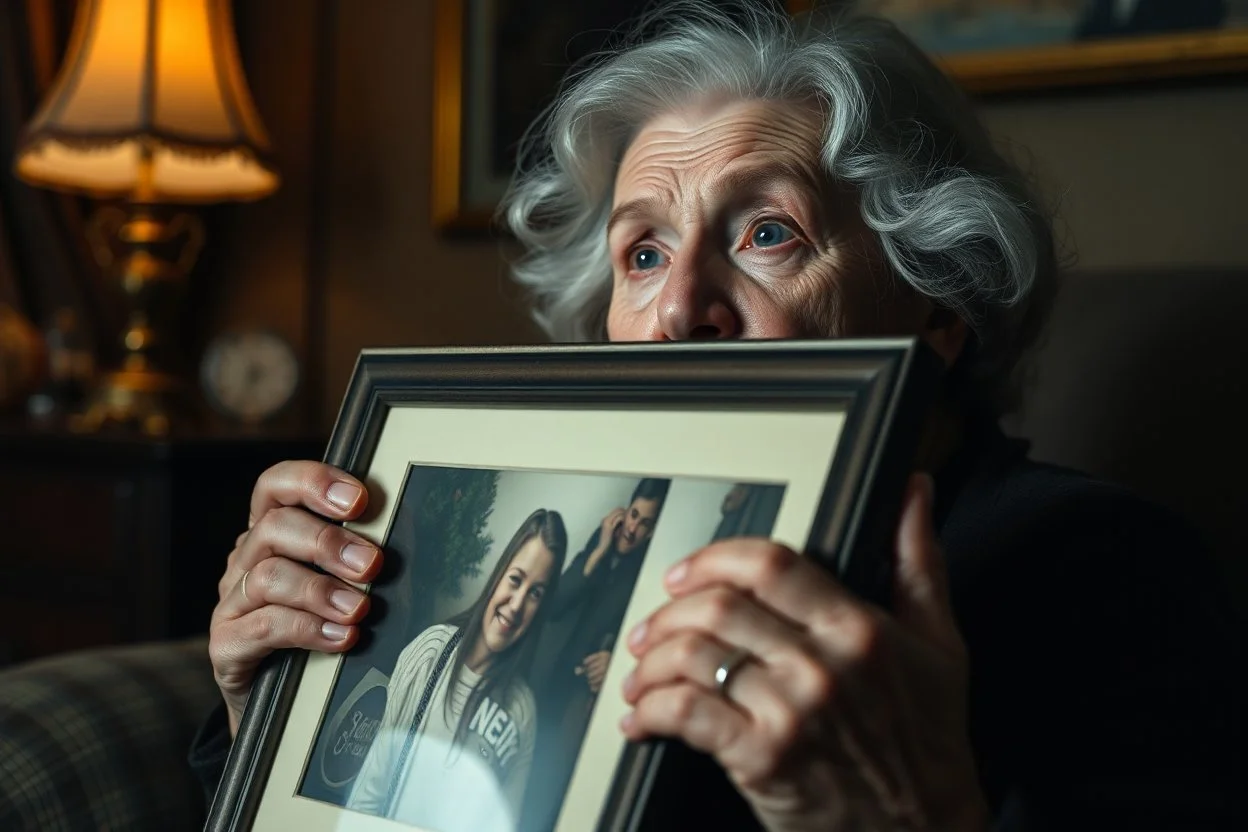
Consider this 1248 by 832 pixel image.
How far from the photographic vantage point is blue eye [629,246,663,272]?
1.14 meters

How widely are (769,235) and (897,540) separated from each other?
46cm

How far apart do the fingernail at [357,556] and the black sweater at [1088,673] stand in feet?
0.90

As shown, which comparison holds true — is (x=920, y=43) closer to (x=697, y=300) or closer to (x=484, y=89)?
(x=484, y=89)

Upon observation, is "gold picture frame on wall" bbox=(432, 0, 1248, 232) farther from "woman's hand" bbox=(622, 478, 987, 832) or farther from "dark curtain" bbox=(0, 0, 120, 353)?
"woman's hand" bbox=(622, 478, 987, 832)

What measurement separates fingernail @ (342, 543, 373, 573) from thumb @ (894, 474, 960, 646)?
353mm

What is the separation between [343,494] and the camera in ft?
2.75

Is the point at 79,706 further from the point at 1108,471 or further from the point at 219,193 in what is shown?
the point at 219,193

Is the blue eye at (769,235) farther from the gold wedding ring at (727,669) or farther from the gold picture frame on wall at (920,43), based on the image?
the gold picture frame on wall at (920,43)

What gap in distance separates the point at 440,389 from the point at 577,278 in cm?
59

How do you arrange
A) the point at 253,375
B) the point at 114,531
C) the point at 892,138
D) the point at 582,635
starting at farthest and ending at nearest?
the point at 253,375 → the point at 114,531 → the point at 892,138 → the point at 582,635

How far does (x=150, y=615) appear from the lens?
1942mm

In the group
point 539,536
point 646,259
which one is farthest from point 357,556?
point 646,259

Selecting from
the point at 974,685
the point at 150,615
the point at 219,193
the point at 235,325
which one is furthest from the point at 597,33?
the point at 974,685

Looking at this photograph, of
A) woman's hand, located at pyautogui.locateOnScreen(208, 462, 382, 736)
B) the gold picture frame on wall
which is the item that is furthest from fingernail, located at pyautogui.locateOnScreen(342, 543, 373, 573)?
the gold picture frame on wall
